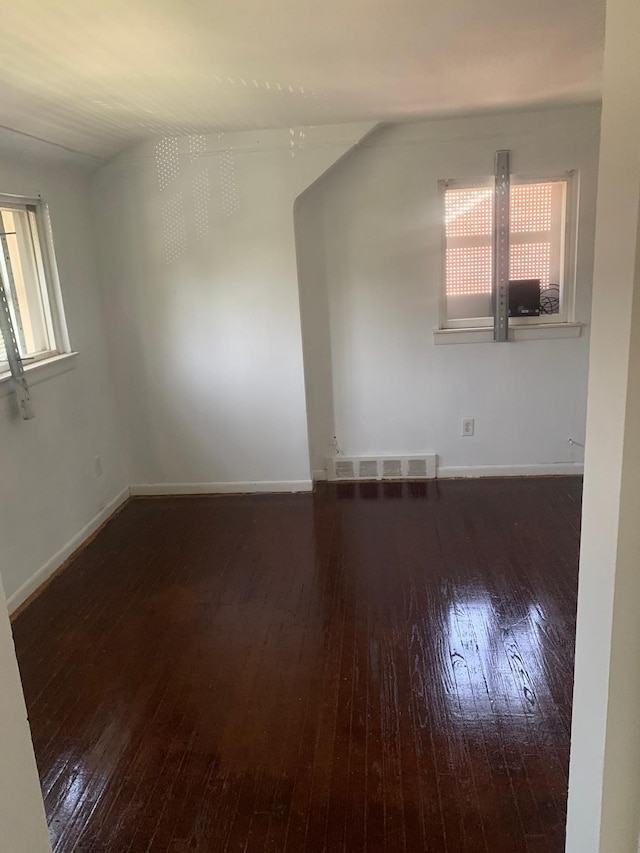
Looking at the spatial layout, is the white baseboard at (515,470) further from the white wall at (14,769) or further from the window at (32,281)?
the white wall at (14,769)

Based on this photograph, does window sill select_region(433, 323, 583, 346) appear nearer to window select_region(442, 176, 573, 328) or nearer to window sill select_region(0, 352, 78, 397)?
window select_region(442, 176, 573, 328)

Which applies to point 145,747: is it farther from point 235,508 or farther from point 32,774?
point 235,508

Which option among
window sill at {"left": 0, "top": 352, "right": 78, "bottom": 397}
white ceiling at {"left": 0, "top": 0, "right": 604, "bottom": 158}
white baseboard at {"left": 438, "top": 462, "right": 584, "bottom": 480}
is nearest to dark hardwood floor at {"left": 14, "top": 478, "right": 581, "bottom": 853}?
white baseboard at {"left": 438, "top": 462, "right": 584, "bottom": 480}

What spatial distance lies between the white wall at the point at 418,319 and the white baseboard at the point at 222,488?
0.23 metres

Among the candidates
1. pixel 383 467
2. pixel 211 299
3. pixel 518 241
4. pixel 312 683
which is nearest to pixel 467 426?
pixel 383 467

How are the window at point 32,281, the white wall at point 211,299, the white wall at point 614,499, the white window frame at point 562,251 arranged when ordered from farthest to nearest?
1. the white window frame at point 562,251
2. the white wall at point 211,299
3. the window at point 32,281
4. the white wall at point 614,499

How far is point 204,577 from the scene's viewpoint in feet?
10.7

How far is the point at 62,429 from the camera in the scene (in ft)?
11.7

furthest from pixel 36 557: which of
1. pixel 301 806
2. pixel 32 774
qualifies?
pixel 32 774

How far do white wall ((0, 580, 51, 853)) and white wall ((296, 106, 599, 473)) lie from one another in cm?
331

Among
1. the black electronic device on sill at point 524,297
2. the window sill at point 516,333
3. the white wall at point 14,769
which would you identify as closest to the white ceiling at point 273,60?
the black electronic device on sill at point 524,297

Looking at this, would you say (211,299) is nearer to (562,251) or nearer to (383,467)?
(383,467)

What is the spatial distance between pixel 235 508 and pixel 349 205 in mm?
2024

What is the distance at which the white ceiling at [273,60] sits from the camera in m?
1.87
